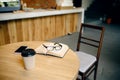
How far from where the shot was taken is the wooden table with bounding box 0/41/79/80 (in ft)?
3.14

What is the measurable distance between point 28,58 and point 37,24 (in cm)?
261

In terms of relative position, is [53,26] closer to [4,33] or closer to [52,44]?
[4,33]

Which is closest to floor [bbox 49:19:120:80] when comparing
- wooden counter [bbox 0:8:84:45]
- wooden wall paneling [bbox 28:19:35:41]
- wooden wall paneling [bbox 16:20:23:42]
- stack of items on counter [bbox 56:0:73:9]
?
wooden counter [bbox 0:8:84:45]

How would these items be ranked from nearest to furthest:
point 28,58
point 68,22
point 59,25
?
point 28,58
point 59,25
point 68,22

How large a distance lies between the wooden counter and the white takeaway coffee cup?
1.96m

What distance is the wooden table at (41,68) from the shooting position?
0.96 m

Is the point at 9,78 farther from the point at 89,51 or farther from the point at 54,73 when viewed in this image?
the point at 89,51

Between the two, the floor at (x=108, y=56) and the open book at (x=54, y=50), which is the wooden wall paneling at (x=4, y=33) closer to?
the floor at (x=108, y=56)

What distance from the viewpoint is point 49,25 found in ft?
12.4

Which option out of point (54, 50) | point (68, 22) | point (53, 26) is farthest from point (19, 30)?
point (54, 50)

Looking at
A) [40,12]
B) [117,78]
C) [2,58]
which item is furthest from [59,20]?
[2,58]

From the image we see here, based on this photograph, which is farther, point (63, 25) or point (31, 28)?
A: point (63, 25)

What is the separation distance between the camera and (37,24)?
351 centimetres

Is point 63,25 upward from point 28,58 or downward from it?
downward
